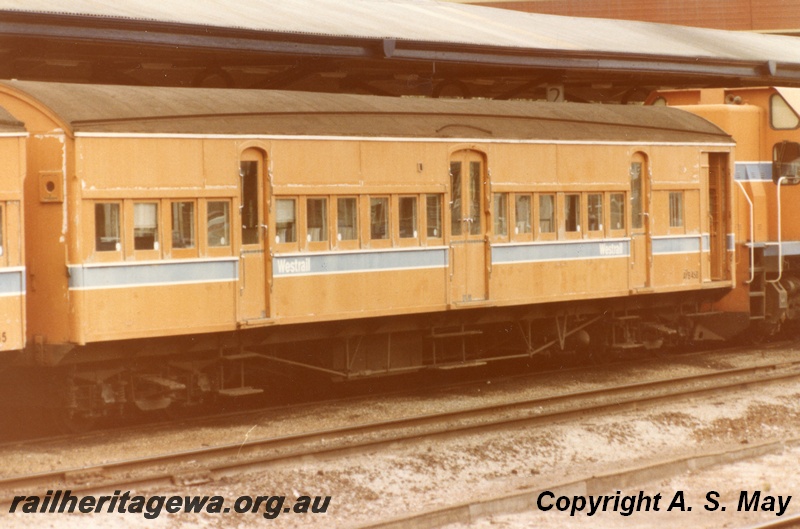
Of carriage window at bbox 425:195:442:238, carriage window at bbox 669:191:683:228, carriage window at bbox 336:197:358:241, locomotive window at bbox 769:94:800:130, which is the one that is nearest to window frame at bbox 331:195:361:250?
carriage window at bbox 336:197:358:241

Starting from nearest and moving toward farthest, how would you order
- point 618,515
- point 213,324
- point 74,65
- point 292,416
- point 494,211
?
point 618,515
point 213,324
point 292,416
point 494,211
point 74,65

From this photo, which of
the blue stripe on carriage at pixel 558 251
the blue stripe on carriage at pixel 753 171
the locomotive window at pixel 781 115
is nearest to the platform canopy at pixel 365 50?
the locomotive window at pixel 781 115

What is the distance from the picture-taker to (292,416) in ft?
43.9

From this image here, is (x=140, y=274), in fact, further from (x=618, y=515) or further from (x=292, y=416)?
(x=618, y=515)

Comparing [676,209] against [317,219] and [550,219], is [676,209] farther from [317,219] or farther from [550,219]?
[317,219]

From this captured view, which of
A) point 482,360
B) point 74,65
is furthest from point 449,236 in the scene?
point 74,65

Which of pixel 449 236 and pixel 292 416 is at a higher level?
pixel 449 236

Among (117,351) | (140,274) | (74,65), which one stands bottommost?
(117,351)

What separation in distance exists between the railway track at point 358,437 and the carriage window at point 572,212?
208cm

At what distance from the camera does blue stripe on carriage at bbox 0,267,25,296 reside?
1090 centimetres

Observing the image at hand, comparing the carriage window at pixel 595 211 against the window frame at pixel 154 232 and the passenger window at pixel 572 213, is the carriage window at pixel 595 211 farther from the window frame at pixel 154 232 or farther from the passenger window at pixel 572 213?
the window frame at pixel 154 232

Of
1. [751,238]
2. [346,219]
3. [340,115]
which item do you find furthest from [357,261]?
[751,238]

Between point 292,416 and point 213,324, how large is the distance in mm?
1720

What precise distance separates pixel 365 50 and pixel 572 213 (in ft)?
12.3
